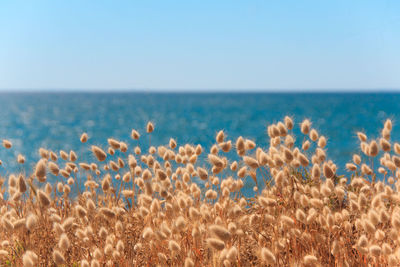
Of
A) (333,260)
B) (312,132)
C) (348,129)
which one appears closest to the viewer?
(333,260)

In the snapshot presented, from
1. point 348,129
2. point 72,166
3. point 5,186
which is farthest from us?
point 348,129

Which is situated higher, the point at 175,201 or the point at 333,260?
the point at 175,201

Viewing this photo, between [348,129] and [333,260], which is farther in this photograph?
[348,129]

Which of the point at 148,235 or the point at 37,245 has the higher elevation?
the point at 148,235

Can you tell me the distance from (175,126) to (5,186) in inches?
1629

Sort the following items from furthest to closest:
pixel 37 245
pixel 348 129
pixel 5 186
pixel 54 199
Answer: pixel 348 129
pixel 5 186
pixel 54 199
pixel 37 245

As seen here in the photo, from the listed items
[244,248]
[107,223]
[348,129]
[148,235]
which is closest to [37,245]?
[107,223]

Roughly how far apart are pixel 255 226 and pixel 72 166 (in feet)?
4.81

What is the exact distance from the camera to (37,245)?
281 cm

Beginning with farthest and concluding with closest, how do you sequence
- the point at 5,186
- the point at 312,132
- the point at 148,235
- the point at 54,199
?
1. the point at 5,186
2. the point at 54,199
3. the point at 312,132
4. the point at 148,235

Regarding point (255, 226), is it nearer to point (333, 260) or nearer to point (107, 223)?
point (333, 260)

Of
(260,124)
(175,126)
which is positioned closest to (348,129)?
(260,124)

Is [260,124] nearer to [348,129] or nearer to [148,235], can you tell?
[348,129]

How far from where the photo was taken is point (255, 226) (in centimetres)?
312
